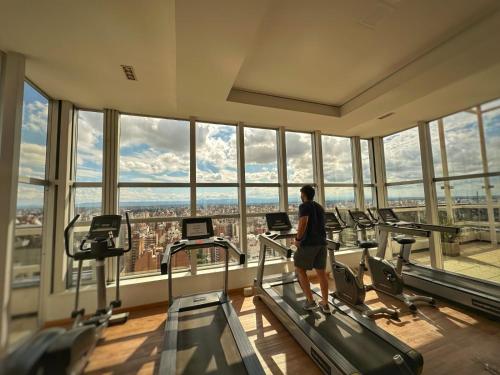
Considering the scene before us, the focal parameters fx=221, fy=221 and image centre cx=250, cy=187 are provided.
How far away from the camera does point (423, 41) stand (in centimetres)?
270

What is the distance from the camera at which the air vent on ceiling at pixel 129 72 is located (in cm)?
282

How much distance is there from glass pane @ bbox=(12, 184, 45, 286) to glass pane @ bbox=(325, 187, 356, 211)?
5.38 m

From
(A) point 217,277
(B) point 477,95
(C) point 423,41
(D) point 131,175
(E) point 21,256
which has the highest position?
(C) point 423,41

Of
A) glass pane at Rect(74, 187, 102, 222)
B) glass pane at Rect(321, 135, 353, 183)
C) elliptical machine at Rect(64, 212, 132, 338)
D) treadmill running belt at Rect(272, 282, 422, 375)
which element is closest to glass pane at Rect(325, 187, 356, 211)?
glass pane at Rect(321, 135, 353, 183)

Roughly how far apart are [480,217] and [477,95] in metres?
2.24

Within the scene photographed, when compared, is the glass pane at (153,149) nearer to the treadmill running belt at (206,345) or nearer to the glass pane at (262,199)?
the glass pane at (262,199)

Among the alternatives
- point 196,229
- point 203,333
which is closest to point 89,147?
point 196,229

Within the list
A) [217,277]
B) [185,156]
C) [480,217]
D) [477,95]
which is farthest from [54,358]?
[480,217]

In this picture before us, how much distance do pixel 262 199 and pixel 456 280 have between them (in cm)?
371

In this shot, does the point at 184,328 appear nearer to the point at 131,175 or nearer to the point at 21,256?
the point at 21,256

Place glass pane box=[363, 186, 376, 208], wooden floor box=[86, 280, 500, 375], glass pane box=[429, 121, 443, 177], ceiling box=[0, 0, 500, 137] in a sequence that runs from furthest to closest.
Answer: glass pane box=[363, 186, 376, 208]
glass pane box=[429, 121, 443, 177]
wooden floor box=[86, 280, 500, 375]
ceiling box=[0, 0, 500, 137]

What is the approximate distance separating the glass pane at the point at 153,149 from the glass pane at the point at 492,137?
18.1 ft

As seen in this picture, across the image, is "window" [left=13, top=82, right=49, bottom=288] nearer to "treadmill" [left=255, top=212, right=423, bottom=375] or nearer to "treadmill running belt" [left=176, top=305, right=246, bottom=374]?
"treadmill running belt" [left=176, top=305, right=246, bottom=374]

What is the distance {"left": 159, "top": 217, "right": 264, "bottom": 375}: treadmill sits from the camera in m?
2.12
